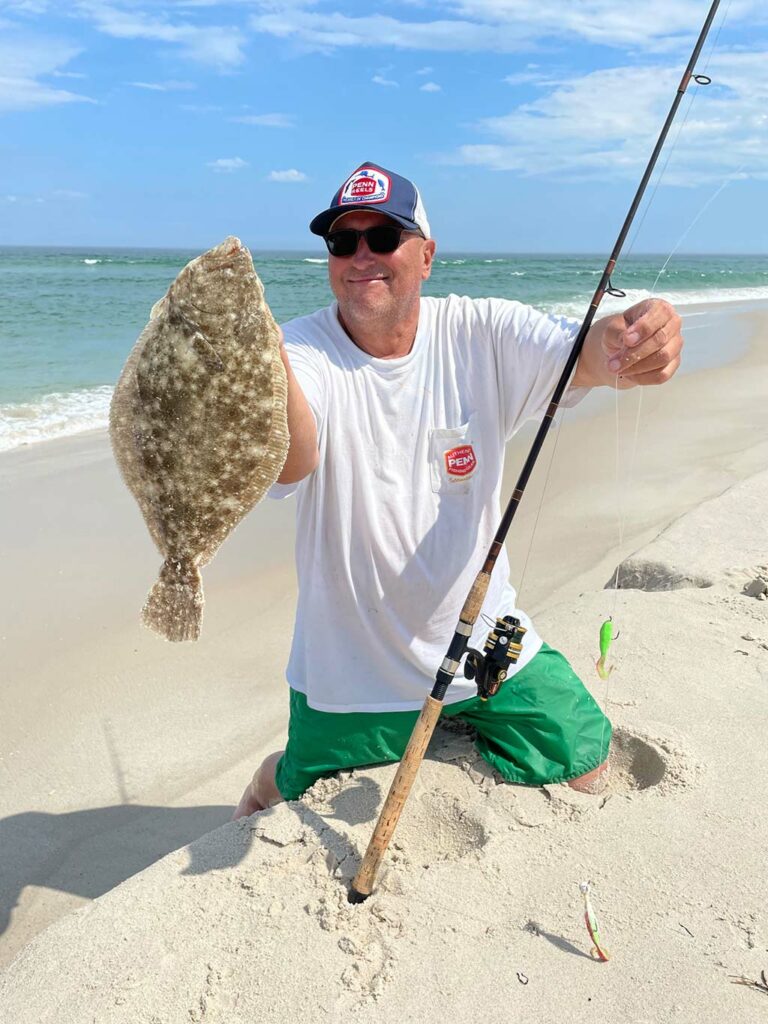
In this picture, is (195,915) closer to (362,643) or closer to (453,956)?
(453,956)

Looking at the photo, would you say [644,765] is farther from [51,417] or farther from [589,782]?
[51,417]

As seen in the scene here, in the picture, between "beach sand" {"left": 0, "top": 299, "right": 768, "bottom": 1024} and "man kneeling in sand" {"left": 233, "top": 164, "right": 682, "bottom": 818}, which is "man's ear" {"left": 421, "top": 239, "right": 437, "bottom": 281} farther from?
"beach sand" {"left": 0, "top": 299, "right": 768, "bottom": 1024}

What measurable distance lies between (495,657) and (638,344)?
1172mm

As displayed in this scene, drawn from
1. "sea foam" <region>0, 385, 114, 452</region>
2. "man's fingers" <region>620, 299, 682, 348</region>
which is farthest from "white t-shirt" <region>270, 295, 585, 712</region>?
"sea foam" <region>0, 385, 114, 452</region>

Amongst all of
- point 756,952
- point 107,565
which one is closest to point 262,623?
point 107,565

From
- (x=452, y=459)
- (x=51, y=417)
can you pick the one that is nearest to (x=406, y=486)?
(x=452, y=459)

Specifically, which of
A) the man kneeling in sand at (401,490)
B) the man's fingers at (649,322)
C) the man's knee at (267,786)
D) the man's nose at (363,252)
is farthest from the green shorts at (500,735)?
the man's nose at (363,252)

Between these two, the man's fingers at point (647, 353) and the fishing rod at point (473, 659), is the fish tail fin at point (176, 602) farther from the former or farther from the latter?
the man's fingers at point (647, 353)

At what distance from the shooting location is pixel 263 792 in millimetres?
3621

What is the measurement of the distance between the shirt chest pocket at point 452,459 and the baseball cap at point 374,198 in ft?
2.51

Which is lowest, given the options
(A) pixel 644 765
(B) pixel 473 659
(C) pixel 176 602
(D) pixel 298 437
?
(A) pixel 644 765

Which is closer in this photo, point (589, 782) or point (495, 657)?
point (495, 657)

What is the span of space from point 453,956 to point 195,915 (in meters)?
0.83

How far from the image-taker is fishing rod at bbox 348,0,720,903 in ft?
9.32
